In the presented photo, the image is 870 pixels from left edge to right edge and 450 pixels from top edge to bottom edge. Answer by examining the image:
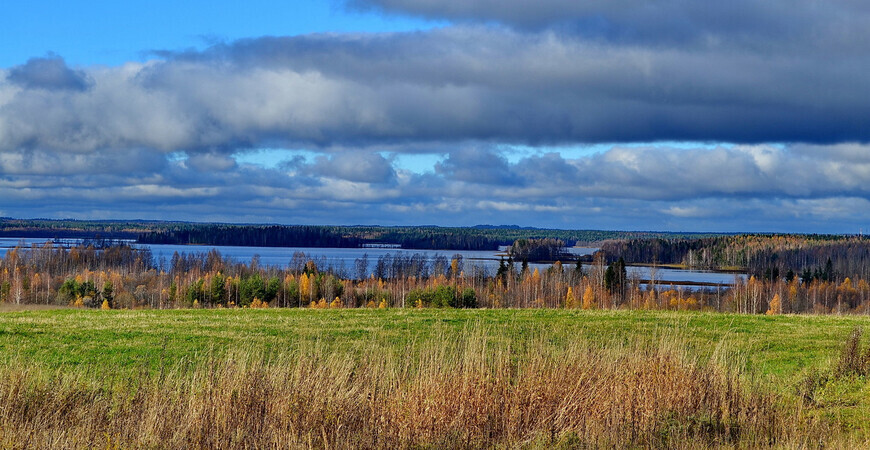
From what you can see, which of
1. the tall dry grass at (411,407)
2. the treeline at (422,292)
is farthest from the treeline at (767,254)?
the tall dry grass at (411,407)

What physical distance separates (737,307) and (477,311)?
68.0 meters

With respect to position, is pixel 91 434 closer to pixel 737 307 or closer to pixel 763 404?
pixel 763 404

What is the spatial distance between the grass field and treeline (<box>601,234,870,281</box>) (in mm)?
105066

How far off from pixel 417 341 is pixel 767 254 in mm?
157797

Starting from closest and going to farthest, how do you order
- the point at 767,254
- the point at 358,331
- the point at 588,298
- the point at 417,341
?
the point at 417,341
the point at 358,331
the point at 588,298
the point at 767,254

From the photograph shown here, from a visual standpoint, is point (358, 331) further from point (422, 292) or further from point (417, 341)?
point (422, 292)

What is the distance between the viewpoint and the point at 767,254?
158 m

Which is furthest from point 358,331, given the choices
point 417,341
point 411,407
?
point 411,407

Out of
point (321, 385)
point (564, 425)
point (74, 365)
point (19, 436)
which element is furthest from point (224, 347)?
point (564, 425)

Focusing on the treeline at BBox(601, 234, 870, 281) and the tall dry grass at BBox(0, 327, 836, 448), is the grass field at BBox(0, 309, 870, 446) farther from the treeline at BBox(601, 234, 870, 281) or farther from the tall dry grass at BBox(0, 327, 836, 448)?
the treeline at BBox(601, 234, 870, 281)

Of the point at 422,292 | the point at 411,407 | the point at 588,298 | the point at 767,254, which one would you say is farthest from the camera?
the point at 767,254

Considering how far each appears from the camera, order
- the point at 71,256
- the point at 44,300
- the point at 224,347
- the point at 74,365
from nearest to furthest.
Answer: the point at 74,365
the point at 224,347
the point at 44,300
the point at 71,256

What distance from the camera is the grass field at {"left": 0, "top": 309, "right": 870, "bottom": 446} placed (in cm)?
1112

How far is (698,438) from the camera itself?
954 centimetres
